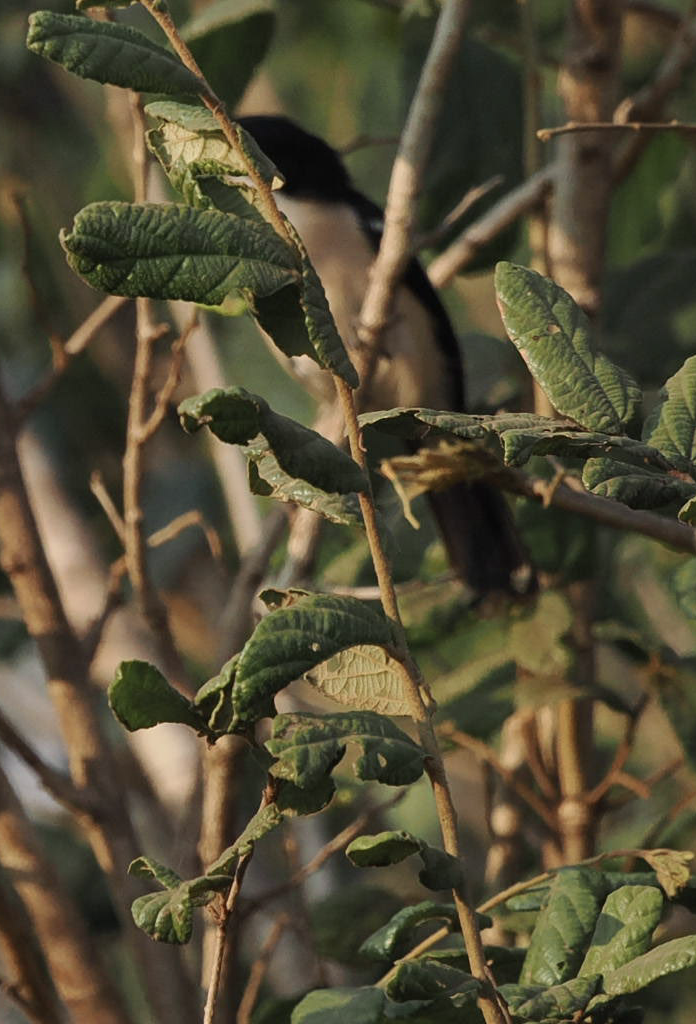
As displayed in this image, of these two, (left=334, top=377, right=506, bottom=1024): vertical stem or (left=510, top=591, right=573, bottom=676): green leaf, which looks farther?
(left=510, top=591, right=573, bottom=676): green leaf

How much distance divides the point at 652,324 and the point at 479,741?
0.75 m

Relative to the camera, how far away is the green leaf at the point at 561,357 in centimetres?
87

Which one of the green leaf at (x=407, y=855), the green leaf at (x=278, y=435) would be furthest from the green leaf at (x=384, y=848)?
the green leaf at (x=278, y=435)

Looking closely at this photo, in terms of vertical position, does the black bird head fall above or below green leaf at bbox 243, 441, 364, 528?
below

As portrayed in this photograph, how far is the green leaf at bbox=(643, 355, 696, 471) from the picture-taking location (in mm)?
887

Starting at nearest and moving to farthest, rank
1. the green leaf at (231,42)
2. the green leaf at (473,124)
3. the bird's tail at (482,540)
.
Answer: the green leaf at (231,42)
the bird's tail at (482,540)
the green leaf at (473,124)

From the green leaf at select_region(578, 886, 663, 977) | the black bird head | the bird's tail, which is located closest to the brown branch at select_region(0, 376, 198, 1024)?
the bird's tail

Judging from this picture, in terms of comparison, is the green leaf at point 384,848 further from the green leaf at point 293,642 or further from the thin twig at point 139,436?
the thin twig at point 139,436

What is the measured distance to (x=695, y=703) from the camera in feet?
5.78

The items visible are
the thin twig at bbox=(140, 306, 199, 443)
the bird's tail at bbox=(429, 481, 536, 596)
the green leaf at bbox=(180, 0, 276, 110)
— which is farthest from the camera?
the bird's tail at bbox=(429, 481, 536, 596)

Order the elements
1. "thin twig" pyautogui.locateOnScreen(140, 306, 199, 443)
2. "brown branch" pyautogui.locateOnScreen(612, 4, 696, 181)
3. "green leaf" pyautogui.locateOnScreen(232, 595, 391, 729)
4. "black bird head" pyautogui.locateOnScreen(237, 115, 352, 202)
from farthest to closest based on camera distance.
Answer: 1. "black bird head" pyautogui.locateOnScreen(237, 115, 352, 202)
2. "brown branch" pyautogui.locateOnScreen(612, 4, 696, 181)
3. "thin twig" pyautogui.locateOnScreen(140, 306, 199, 443)
4. "green leaf" pyautogui.locateOnScreen(232, 595, 391, 729)

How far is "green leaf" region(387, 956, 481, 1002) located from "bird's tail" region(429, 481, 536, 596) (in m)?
1.12

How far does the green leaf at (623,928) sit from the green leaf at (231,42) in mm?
1311

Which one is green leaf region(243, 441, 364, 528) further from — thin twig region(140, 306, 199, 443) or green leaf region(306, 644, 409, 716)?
thin twig region(140, 306, 199, 443)
